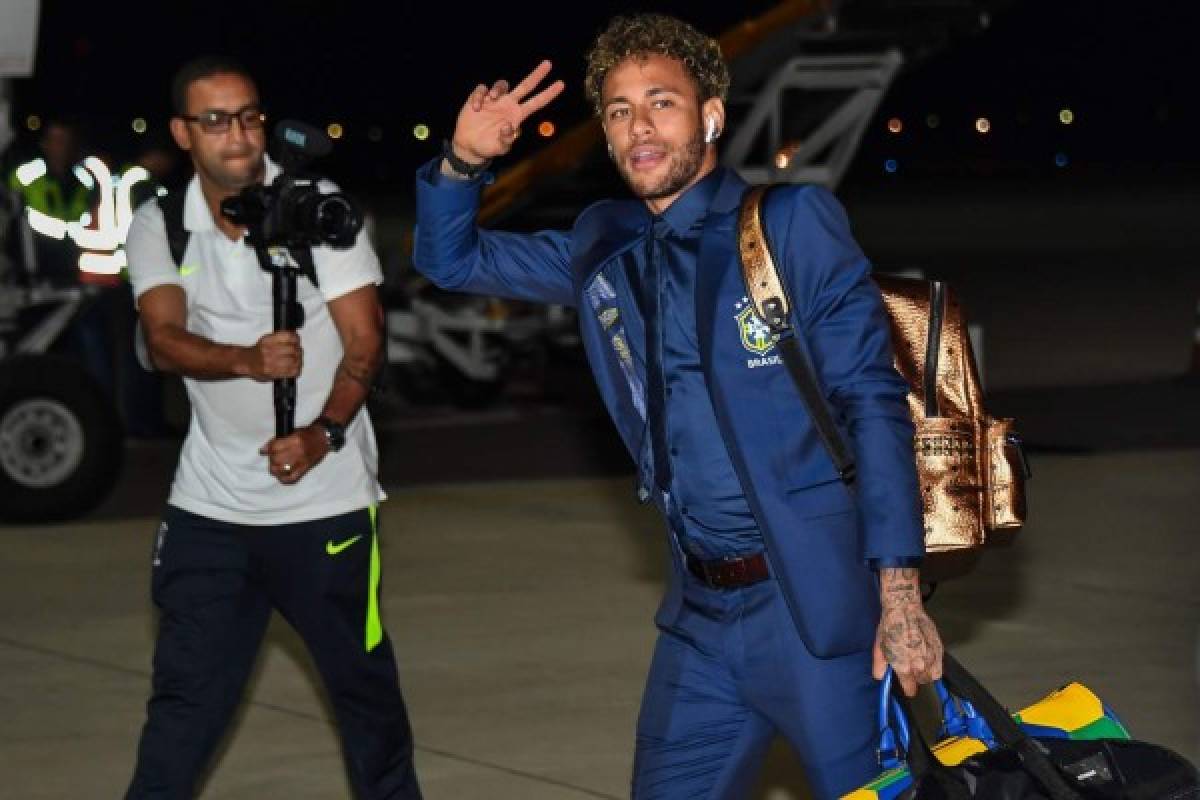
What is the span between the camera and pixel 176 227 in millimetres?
5504

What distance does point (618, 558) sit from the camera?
32.8 feet

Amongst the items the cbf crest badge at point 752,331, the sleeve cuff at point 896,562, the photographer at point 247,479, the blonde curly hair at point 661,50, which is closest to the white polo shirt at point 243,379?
the photographer at point 247,479

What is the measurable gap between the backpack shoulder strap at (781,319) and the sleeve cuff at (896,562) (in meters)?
0.16

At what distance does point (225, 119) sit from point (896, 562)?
7.28 feet

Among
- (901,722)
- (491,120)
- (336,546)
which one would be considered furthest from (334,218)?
(901,722)

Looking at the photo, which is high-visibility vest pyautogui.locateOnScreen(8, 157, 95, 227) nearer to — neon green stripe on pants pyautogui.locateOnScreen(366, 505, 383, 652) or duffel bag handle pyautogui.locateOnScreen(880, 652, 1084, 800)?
neon green stripe on pants pyautogui.locateOnScreen(366, 505, 383, 652)

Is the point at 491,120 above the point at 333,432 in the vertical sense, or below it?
above

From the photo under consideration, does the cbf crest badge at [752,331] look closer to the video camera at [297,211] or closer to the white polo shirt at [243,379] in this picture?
the video camera at [297,211]

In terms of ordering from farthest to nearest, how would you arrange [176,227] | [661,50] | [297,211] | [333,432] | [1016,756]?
[176,227] → [333,432] → [297,211] → [661,50] → [1016,756]

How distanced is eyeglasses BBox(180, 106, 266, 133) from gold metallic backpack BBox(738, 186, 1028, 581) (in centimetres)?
178

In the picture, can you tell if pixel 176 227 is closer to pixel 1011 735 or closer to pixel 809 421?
pixel 809 421

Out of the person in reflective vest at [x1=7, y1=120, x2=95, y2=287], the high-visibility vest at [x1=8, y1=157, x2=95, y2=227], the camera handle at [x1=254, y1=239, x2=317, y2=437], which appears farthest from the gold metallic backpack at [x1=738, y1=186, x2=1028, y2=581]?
the high-visibility vest at [x1=8, y1=157, x2=95, y2=227]

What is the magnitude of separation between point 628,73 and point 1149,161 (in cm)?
6961

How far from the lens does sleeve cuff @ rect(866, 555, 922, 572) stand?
3924mm
